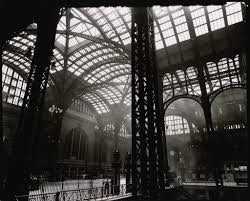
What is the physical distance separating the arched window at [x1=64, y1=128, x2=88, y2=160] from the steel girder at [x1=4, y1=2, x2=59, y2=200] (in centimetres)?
2643

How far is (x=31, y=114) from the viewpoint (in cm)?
482

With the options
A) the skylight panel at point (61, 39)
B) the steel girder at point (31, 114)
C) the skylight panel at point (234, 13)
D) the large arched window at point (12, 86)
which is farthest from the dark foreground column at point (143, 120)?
the large arched window at point (12, 86)

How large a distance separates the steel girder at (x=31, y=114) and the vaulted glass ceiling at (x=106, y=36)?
11.8 meters

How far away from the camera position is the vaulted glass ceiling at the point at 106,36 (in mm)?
17844

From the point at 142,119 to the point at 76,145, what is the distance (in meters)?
30.0

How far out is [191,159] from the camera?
32.2m

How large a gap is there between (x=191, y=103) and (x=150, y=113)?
3437 cm

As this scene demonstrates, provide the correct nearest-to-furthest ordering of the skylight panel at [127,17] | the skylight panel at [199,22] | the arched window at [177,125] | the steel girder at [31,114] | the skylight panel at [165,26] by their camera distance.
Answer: the steel girder at [31,114], the skylight panel at [199,22], the skylight panel at [165,26], the skylight panel at [127,17], the arched window at [177,125]

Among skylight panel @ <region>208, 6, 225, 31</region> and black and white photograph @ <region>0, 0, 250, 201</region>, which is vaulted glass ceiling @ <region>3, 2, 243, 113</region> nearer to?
skylight panel @ <region>208, 6, 225, 31</region>

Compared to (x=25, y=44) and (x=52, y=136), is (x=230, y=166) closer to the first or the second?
(x=52, y=136)

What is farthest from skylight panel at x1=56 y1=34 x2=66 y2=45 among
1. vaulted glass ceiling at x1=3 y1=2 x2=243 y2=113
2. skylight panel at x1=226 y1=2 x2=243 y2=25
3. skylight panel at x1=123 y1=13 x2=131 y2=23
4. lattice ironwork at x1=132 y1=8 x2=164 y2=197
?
lattice ironwork at x1=132 y1=8 x2=164 y2=197

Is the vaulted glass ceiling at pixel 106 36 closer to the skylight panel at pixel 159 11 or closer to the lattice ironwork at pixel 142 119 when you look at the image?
the skylight panel at pixel 159 11

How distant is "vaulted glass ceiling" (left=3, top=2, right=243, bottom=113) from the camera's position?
703 inches

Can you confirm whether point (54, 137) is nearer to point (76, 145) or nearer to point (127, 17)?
point (76, 145)
